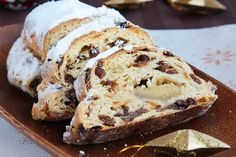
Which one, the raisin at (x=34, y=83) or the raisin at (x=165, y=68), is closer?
the raisin at (x=165, y=68)

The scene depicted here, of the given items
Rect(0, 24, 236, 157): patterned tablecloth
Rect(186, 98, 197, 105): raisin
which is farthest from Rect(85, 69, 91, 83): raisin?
Rect(0, 24, 236, 157): patterned tablecloth

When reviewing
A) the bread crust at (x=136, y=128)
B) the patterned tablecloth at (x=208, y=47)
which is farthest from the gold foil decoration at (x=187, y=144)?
the patterned tablecloth at (x=208, y=47)

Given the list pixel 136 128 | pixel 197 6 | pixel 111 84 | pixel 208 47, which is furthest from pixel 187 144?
pixel 197 6

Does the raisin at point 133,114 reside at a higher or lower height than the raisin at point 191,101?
lower

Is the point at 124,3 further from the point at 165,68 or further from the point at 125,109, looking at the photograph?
the point at 125,109

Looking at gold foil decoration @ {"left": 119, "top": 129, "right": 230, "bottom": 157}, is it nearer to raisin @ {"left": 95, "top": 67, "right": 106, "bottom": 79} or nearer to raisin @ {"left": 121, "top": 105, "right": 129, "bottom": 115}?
raisin @ {"left": 121, "top": 105, "right": 129, "bottom": 115}

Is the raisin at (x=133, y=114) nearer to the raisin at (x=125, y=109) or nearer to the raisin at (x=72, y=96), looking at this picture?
the raisin at (x=125, y=109)

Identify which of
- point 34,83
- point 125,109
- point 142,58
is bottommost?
point 34,83

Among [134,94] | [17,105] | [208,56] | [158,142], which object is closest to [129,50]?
[134,94]
